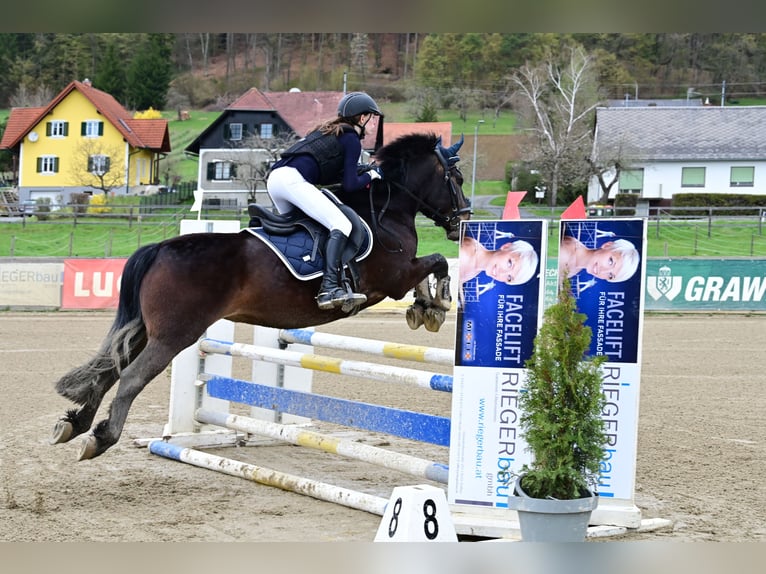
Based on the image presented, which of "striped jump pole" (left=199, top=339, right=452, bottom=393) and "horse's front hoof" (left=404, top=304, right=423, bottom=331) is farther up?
"horse's front hoof" (left=404, top=304, right=423, bottom=331)

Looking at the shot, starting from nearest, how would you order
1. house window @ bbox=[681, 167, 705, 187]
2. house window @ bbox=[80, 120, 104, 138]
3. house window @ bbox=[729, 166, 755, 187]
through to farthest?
house window @ bbox=[729, 166, 755, 187], house window @ bbox=[681, 167, 705, 187], house window @ bbox=[80, 120, 104, 138]

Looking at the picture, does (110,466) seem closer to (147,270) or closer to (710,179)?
(147,270)

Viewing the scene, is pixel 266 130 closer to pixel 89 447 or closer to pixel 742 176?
pixel 742 176

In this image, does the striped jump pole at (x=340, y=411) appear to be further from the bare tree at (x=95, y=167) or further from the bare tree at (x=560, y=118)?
the bare tree at (x=95, y=167)

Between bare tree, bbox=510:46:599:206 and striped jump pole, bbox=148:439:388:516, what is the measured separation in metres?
23.9

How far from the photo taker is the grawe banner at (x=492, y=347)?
14.5ft

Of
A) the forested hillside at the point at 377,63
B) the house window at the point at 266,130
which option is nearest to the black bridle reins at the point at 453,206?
the house window at the point at 266,130

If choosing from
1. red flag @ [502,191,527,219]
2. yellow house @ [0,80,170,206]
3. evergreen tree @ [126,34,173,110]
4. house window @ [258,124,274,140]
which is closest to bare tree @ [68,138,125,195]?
yellow house @ [0,80,170,206]

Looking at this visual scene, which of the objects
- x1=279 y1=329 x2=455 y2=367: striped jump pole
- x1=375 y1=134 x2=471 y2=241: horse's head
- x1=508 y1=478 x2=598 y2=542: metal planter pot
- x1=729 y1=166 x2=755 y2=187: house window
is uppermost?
x1=729 y1=166 x2=755 y2=187: house window

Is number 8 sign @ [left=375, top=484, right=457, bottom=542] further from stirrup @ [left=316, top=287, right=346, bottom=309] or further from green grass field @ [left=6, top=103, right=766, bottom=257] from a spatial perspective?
green grass field @ [left=6, top=103, right=766, bottom=257]

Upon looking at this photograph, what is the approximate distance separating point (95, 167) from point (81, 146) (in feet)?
5.29

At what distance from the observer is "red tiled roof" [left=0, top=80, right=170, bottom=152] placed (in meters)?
35.0

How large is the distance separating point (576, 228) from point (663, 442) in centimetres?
316

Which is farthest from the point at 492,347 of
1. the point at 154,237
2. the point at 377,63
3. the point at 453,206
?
the point at 377,63
